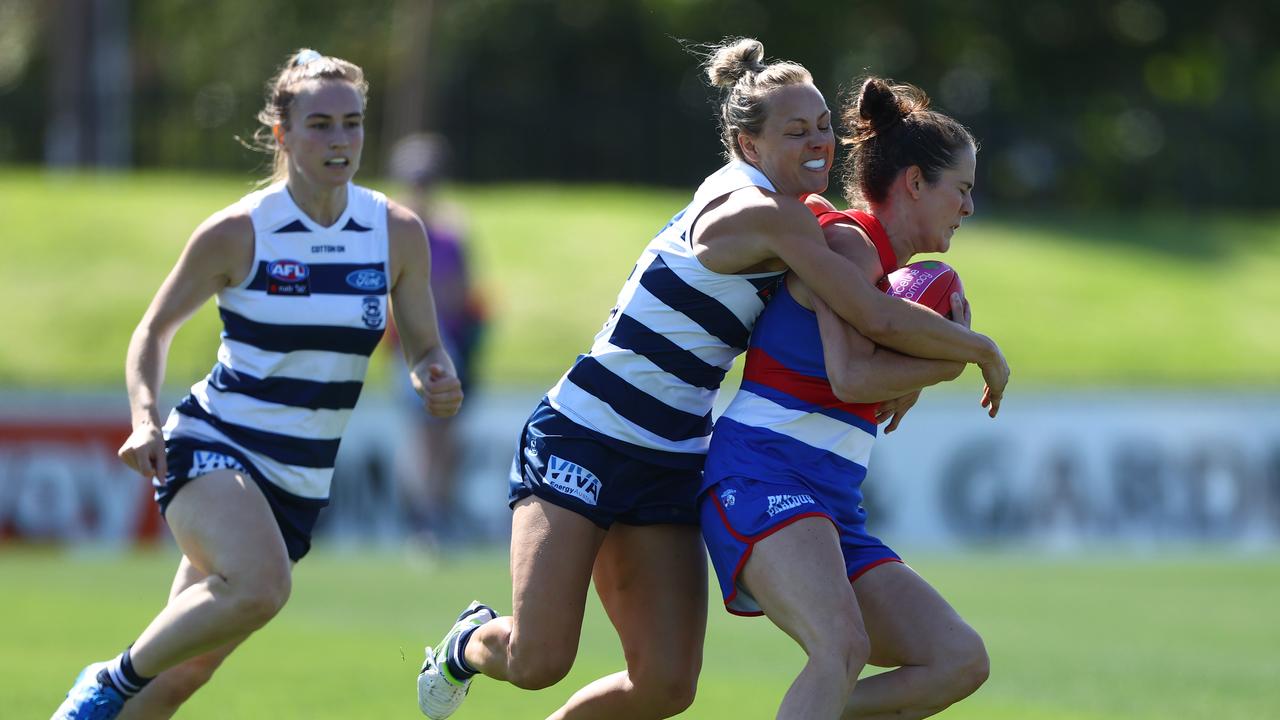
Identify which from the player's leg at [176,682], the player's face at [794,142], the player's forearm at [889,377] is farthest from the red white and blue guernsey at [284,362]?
the player's forearm at [889,377]

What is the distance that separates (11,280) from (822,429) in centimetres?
1798

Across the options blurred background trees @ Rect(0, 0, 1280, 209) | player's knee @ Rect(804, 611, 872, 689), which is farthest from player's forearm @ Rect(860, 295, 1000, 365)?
blurred background trees @ Rect(0, 0, 1280, 209)

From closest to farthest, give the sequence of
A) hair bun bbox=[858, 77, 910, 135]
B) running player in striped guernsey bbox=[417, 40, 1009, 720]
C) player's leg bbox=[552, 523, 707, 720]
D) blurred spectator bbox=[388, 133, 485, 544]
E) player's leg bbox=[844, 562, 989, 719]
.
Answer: player's leg bbox=[844, 562, 989, 719]
running player in striped guernsey bbox=[417, 40, 1009, 720]
hair bun bbox=[858, 77, 910, 135]
player's leg bbox=[552, 523, 707, 720]
blurred spectator bbox=[388, 133, 485, 544]

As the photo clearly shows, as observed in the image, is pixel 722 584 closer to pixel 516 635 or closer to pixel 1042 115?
pixel 516 635

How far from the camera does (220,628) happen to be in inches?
194

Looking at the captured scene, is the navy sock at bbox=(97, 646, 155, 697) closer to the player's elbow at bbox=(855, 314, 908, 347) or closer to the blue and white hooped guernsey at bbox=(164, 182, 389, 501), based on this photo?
the blue and white hooped guernsey at bbox=(164, 182, 389, 501)

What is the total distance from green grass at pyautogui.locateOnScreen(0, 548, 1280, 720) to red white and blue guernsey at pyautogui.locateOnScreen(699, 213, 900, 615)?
Result: 2.05 m

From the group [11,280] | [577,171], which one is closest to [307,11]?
[577,171]

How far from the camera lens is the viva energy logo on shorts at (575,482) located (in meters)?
4.91

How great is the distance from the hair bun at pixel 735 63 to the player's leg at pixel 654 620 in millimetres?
1350

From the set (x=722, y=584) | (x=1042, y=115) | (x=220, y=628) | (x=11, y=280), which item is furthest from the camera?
(x=1042, y=115)

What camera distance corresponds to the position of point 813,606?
4344 mm

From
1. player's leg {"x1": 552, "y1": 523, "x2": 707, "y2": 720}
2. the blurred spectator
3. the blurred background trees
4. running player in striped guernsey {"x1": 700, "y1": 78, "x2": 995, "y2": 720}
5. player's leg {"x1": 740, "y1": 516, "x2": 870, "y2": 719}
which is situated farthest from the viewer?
the blurred background trees

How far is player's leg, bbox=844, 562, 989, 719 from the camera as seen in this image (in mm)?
4543
